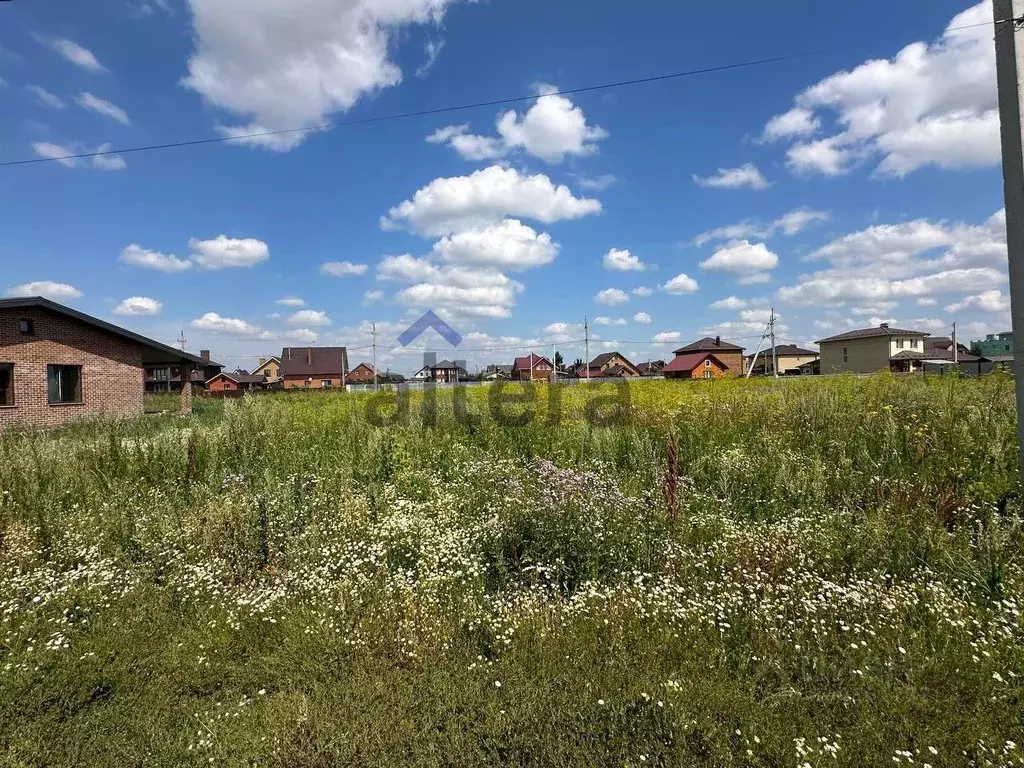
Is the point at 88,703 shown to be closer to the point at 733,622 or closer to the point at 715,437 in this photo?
the point at 733,622

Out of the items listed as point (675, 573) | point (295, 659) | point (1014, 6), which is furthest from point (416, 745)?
point (1014, 6)

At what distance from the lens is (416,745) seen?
2.21m

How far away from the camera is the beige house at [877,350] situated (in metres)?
44.5

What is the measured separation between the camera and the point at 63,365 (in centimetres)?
1700

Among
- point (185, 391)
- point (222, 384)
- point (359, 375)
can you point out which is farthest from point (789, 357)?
point (222, 384)

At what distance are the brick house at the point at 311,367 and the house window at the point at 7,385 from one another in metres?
46.4

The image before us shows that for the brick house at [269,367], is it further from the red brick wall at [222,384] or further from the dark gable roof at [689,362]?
the dark gable roof at [689,362]

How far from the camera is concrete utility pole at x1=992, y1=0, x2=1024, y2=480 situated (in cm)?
253

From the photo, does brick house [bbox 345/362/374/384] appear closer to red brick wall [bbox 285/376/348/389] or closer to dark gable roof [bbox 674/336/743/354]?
red brick wall [bbox 285/376/348/389]

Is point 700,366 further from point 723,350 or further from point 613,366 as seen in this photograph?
point 613,366

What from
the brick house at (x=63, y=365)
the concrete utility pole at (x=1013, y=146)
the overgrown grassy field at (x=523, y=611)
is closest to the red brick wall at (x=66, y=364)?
the brick house at (x=63, y=365)

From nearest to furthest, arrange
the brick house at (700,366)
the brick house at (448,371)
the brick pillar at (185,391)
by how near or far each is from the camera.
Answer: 1. the brick pillar at (185,391)
2. the brick house at (700,366)
3. the brick house at (448,371)

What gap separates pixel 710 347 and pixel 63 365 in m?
61.9

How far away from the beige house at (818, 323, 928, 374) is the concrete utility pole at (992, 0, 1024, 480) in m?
48.6
